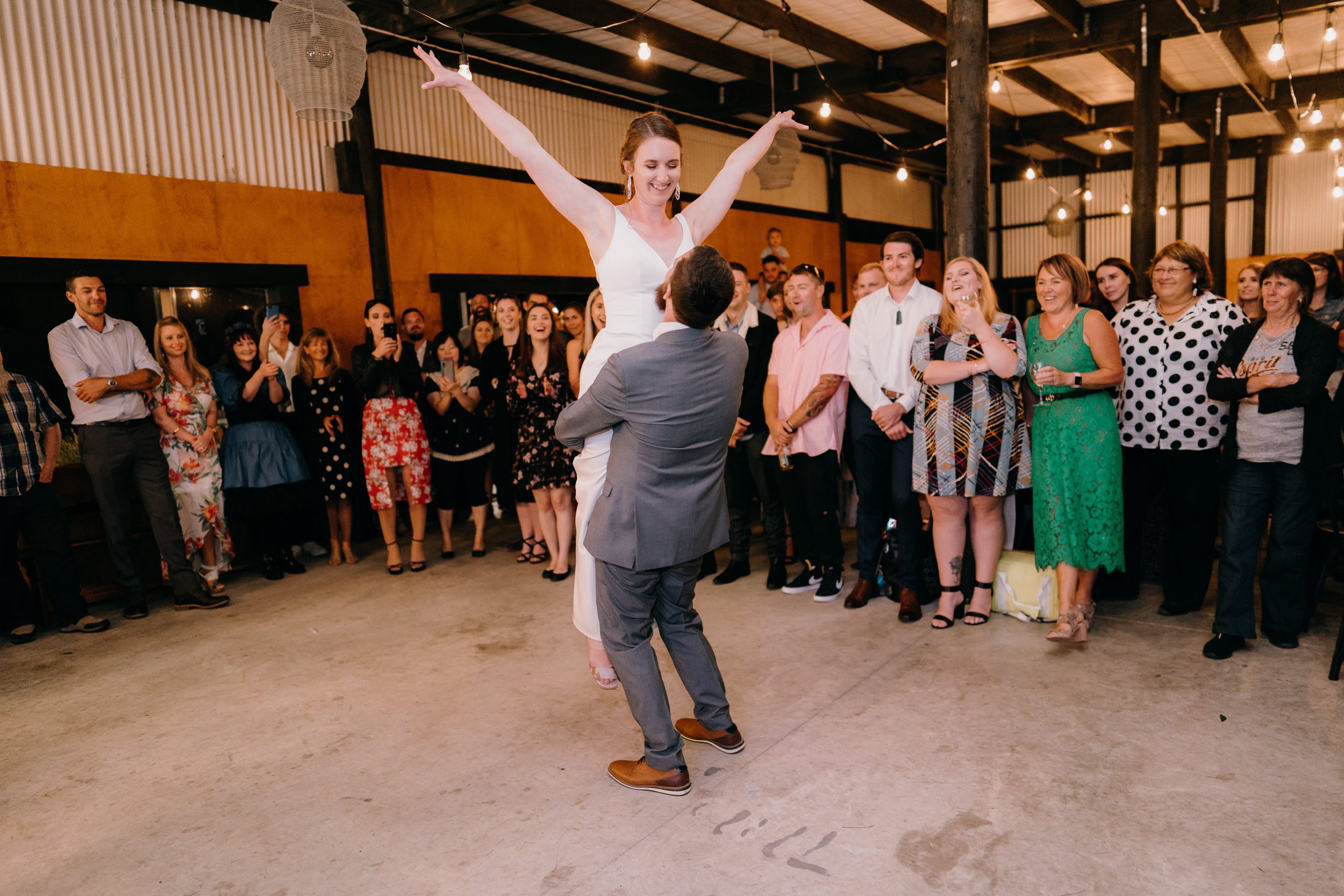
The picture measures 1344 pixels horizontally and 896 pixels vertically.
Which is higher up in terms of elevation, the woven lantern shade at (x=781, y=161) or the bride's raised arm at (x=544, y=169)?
the woven lantern shade at (x=781, y=161)

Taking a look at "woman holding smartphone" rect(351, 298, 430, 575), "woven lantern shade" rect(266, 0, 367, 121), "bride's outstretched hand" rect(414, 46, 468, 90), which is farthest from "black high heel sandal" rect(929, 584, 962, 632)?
"woven lantern shade" rect(266, 0, 367, 121)

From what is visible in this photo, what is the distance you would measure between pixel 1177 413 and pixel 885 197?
12.4m

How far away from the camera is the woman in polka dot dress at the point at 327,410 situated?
5.38 meters

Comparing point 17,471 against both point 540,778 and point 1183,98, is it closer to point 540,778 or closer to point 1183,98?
point 540,778

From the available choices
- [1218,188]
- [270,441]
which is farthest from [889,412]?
[1218,188]

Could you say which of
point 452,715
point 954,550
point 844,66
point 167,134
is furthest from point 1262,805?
point 844,66

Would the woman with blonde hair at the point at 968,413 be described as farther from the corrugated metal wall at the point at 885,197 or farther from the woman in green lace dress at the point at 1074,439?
the corrugated metal wall at the point at 885,197

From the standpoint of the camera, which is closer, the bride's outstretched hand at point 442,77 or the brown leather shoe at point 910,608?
the bride's outstretched hand at point 442,77

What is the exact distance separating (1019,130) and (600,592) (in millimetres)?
13734

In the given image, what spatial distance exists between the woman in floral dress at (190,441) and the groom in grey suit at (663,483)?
3.40 metres

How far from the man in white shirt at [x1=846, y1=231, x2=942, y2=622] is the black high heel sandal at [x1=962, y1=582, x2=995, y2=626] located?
0.73 feet

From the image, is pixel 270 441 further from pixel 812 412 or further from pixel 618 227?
pixel 618 227

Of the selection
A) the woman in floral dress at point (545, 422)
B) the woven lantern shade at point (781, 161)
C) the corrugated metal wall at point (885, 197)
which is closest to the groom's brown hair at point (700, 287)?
the woman in floral dress at point (545, 422)

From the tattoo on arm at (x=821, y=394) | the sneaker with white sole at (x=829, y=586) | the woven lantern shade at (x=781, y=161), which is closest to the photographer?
the tattoo on arm at (x=821, y=394)
